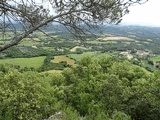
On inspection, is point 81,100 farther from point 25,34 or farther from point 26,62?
point 26,62

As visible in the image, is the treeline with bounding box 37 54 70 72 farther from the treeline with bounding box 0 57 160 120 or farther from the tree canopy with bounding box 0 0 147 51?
the tree canopy with bounding box 0 0 147 51

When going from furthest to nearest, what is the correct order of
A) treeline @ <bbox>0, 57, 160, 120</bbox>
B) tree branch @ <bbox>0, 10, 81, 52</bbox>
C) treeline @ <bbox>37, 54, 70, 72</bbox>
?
treeline @ <bbox>37, 54, 70, 72</bbox>, treeline @ <bbox>0, 57, 160, 120</bbox>, tree branch @ <bbox>0, 10, 81, 52</bbox>

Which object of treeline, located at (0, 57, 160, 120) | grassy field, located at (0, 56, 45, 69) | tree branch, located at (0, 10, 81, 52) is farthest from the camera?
grassy field, located at (0, 56, 45, 69)

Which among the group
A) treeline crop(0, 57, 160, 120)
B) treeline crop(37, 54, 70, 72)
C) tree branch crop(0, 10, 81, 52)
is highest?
tree branch crop(0, 10, 81, 52)

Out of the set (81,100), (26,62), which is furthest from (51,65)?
(81,100)

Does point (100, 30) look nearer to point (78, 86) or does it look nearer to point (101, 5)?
point (101, 5)

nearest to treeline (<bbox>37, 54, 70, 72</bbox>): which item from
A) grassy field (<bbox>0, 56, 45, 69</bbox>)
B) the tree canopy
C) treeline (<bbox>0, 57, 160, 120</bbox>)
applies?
grassy field (<bbox>0, 56, 45, 69</bbox>)

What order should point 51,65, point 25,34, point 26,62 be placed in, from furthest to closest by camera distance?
point 26,62 < point 51,65 < point 25,34

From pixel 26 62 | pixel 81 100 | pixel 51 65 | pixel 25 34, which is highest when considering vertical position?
pixel 25 34

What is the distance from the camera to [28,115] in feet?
50.5

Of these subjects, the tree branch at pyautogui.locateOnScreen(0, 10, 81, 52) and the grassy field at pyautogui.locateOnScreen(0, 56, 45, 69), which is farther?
the grassy field at pyautogui.locateOnScreen(0, 56, 45, 69)

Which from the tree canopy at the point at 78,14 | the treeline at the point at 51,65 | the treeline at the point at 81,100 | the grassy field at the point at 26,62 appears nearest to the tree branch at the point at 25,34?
the tree canopy at the point at 78,14

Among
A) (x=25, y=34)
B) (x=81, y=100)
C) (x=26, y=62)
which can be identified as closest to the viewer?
(x=25, y=34)

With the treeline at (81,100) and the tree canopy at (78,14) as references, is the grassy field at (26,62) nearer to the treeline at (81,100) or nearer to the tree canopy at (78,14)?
the treeline at (81,100)
